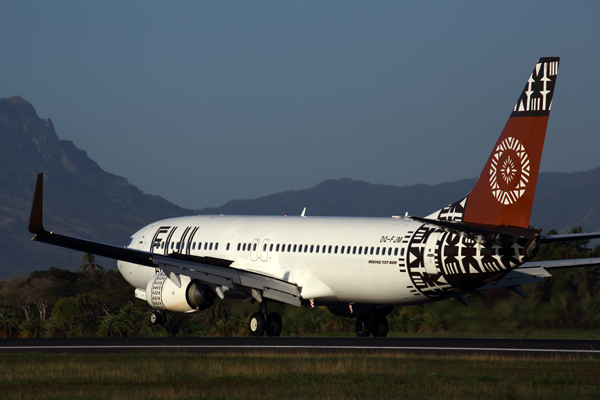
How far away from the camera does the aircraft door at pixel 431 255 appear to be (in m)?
32.9

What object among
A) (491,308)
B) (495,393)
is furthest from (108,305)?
(495,393)

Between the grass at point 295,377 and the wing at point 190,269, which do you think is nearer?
the grass at point 295,377

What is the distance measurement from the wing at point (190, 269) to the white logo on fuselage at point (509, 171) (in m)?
10.2

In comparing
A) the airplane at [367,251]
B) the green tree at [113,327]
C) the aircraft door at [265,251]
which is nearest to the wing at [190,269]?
the airplane at [367,251]

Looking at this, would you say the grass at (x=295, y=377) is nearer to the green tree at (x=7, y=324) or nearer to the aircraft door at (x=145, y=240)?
the aircraft door at (x=145, y=240)

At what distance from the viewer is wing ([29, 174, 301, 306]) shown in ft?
110

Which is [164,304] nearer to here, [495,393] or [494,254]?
[494,254]

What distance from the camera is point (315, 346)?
3175cm

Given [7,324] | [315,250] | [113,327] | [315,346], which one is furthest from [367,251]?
[7,324]

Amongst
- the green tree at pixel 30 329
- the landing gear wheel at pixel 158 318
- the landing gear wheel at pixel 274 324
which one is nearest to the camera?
the landing gear wheel at pixel 274 324

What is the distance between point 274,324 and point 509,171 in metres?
12.6

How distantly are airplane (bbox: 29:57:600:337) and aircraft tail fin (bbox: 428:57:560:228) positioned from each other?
0.03 m

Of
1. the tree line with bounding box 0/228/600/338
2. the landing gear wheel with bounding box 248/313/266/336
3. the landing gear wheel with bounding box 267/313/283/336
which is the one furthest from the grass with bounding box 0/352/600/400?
the tree line with bounding box 0/228/600/338

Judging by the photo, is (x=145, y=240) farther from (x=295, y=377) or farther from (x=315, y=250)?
(x=295, y=377)
